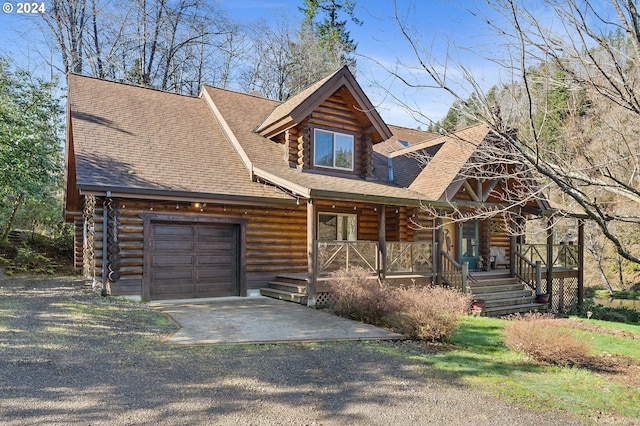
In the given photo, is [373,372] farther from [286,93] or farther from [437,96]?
[286,93]

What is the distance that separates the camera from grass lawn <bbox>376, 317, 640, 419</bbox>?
16.3 feet

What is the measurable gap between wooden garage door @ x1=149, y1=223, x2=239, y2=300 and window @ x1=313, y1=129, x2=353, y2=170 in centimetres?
396

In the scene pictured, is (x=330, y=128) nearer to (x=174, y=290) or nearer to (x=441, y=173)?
(x=441, y=173)

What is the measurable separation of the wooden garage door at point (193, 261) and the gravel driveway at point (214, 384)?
383cm

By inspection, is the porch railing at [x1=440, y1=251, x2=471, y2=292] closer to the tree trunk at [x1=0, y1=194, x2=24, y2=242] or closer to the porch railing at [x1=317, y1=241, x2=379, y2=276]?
the porch railing at [x1=317, y1=241, x2=379, y2=276]

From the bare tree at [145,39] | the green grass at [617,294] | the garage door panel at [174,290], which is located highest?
the bare tree at [145,39]

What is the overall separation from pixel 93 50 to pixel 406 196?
911 inches

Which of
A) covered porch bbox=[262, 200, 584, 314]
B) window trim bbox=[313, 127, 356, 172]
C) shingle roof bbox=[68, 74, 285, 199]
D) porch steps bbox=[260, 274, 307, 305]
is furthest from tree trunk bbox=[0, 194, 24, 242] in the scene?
covered porch bbox=[262, 200, 584, 314]

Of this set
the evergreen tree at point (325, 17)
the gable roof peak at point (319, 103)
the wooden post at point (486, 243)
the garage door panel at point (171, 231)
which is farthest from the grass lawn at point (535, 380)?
the evergreen tree at point (325, 17)

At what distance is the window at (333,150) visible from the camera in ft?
47.3

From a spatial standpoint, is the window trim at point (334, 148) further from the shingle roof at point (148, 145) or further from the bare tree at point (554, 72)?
the bare tree at point (554, 72)

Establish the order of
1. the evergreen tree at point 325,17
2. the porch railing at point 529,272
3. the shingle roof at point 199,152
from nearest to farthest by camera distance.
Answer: the shingle roof at point 199,152 → the porch railing at point 529,272 → the evergreen tree at point 325,17

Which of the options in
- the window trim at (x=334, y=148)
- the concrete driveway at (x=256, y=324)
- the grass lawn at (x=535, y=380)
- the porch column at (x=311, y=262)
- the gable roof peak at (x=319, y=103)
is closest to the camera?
the grass lawn at (x=535, y=380)

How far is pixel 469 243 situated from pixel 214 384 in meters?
13.6
